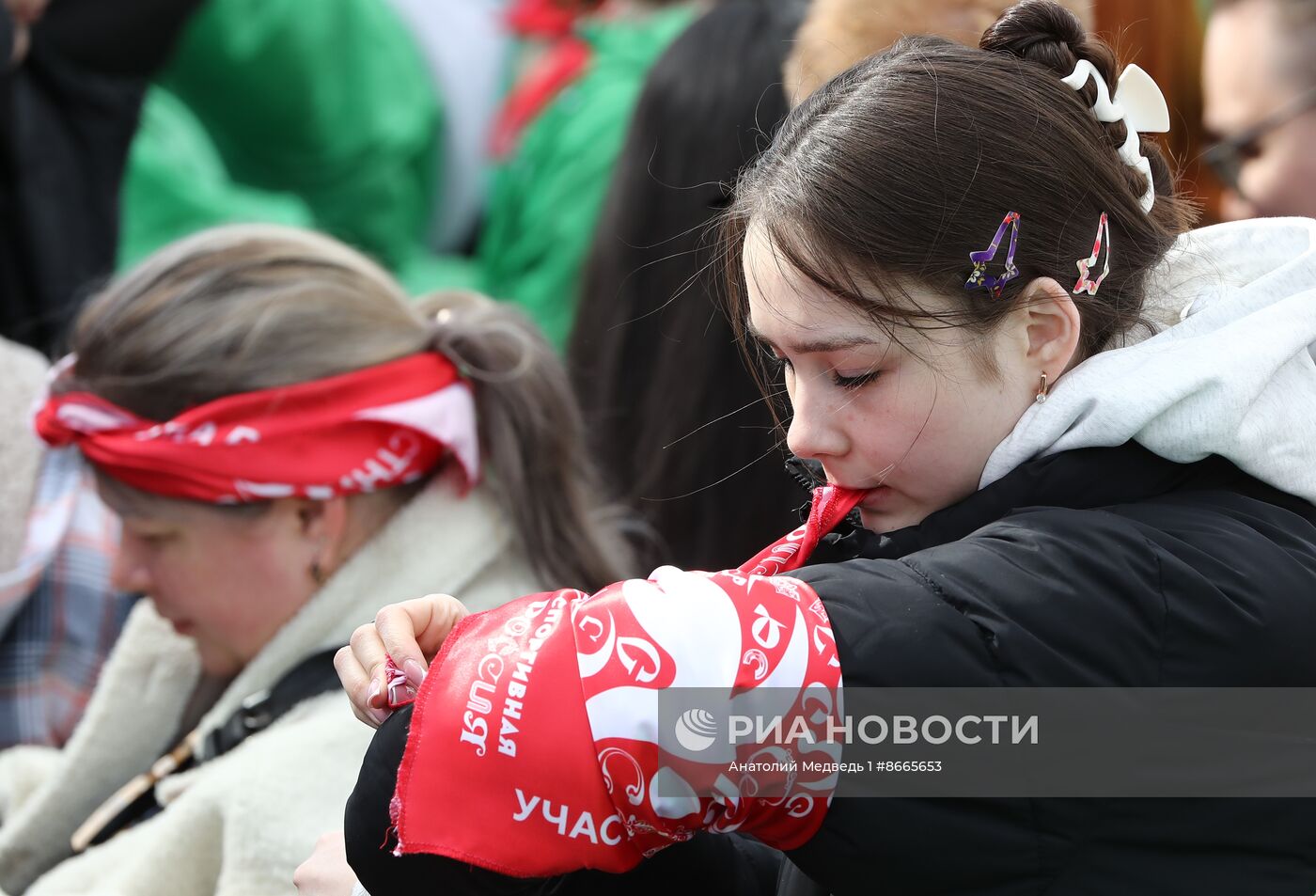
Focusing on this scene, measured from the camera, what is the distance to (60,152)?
322cm

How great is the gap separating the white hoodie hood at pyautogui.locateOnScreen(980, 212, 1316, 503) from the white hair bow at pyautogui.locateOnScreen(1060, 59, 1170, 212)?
133mm

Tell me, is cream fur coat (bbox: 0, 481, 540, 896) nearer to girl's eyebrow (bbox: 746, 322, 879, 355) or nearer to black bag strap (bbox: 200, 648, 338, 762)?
black bag strap (bbox: 200, 648, 338, 762)

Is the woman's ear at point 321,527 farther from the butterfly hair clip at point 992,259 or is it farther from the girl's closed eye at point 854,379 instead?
the butterfly hair clip at point 992,259

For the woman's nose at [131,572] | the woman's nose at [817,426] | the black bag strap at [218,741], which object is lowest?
the black bag strap at [218,741]

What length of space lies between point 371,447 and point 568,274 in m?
1.40

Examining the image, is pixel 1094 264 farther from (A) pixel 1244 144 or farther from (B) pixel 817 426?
(A) pixel 1244 144

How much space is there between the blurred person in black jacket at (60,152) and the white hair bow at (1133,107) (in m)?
2.49

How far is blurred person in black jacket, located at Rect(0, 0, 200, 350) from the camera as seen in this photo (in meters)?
3.16

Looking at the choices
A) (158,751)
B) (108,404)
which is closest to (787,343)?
(108,404)

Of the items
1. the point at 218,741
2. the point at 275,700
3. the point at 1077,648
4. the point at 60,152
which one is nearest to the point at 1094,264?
the point at 1077,648

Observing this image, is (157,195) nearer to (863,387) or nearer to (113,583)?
(113,583)

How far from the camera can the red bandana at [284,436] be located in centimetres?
197

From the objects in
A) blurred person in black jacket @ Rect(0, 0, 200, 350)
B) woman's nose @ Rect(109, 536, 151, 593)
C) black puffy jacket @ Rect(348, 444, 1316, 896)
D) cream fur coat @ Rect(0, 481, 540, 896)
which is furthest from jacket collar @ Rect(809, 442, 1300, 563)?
blurred person in black jacket @ Rect(0, 0, 200, 350)

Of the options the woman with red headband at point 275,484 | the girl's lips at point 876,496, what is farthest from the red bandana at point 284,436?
the girl's lips at point 876,496
